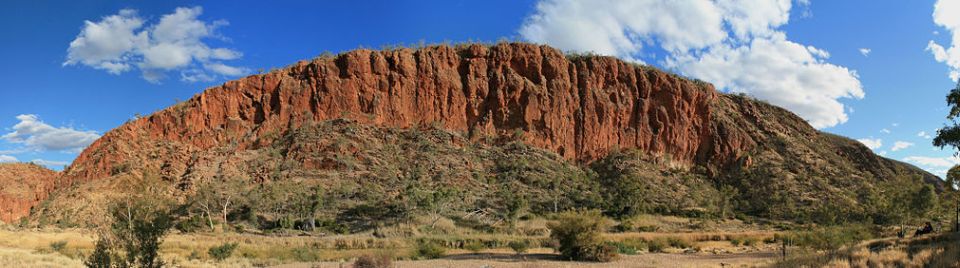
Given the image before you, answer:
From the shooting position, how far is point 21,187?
5353 cm

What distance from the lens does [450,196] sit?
175ft

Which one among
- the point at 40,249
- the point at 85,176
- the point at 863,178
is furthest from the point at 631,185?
the point at 85,176

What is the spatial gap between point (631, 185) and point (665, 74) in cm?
2874

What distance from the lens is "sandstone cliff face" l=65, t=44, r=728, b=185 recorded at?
67312 mm

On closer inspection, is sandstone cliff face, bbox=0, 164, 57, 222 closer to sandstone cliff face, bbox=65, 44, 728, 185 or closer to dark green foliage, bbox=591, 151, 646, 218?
sandstone cliff face, bbox=65, 44, 728, 185

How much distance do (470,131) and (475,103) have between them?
4428mm

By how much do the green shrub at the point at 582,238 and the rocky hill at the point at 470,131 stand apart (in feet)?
111

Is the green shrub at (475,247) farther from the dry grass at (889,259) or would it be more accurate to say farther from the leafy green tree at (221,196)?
the leafy green tree at (221,196)

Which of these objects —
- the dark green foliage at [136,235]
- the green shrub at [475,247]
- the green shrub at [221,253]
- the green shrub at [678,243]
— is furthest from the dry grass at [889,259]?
the green shrub at [221,253]

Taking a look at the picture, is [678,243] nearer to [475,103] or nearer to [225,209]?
[225,209]

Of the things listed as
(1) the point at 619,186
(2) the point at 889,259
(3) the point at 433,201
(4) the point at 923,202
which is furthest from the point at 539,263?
(1) the point at 619,186

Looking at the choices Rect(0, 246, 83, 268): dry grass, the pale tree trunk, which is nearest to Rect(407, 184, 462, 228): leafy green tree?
the pale tree trunk

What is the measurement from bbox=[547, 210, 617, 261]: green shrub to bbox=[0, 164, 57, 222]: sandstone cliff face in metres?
52.5

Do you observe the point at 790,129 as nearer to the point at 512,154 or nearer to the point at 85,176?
the point at 512,154
